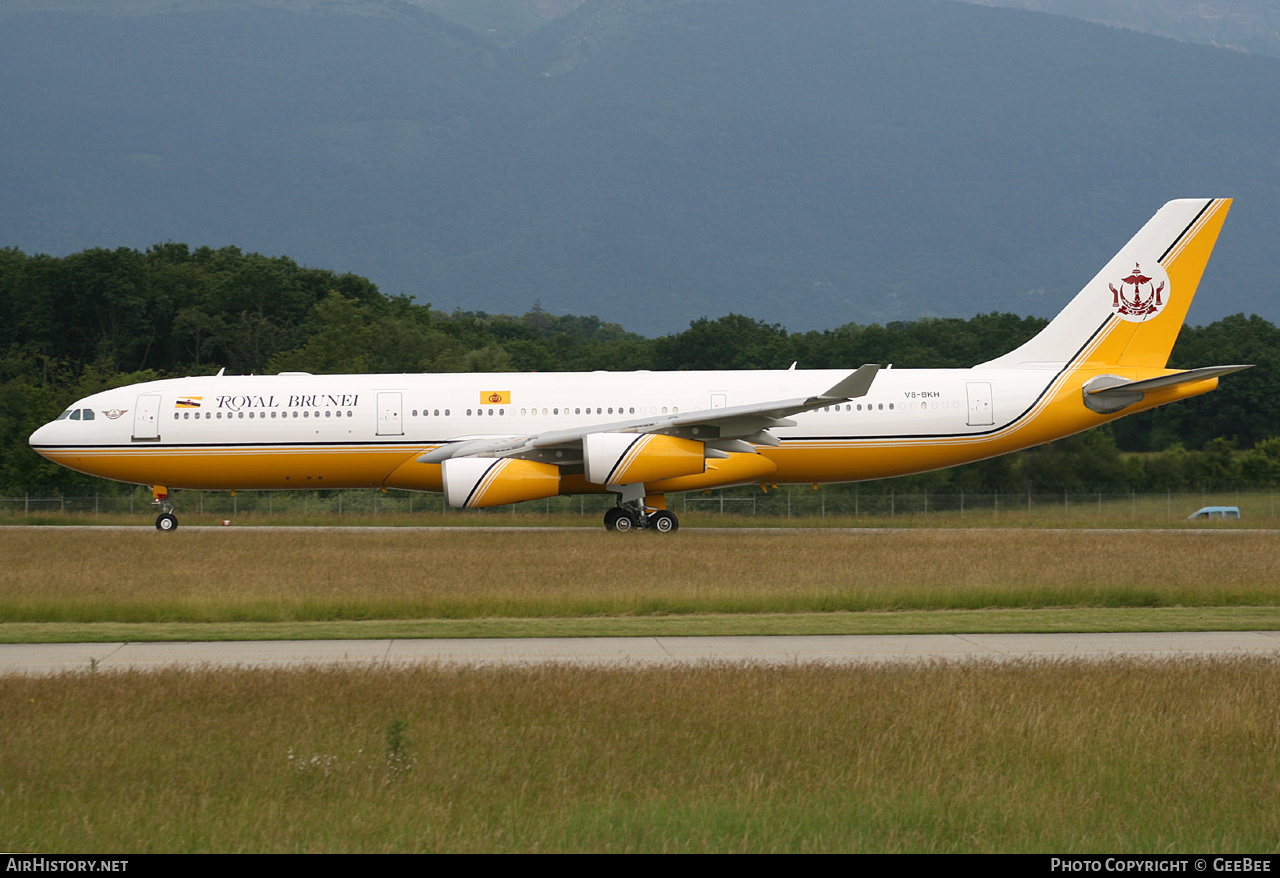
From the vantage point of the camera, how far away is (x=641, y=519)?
29.2m

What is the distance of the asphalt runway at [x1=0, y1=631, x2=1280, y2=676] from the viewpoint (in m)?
12.0

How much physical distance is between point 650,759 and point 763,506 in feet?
108

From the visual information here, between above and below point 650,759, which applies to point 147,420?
A: above

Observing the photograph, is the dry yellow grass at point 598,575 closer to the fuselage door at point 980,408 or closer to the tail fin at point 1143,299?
the fuselage door at point 980,408

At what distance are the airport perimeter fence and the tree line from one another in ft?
38.2

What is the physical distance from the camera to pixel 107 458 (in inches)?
1193

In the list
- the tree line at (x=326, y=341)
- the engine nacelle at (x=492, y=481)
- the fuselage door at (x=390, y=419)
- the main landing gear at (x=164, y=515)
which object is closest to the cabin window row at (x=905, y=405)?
the engine nacelle at (x=492, y=481)

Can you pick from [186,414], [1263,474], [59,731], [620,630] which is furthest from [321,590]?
[1263,474]

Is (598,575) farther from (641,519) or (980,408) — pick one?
(980,408)

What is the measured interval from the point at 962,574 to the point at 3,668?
1334cm

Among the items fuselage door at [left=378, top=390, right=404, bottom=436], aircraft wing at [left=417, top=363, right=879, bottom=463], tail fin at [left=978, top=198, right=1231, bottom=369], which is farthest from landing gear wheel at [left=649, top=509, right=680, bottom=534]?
tail fin at [left=978, top=198, right=1231, bottom=369]

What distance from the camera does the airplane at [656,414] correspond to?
2959cm

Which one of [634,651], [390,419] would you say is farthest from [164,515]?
[634,651]

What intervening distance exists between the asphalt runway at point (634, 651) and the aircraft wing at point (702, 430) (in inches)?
531
